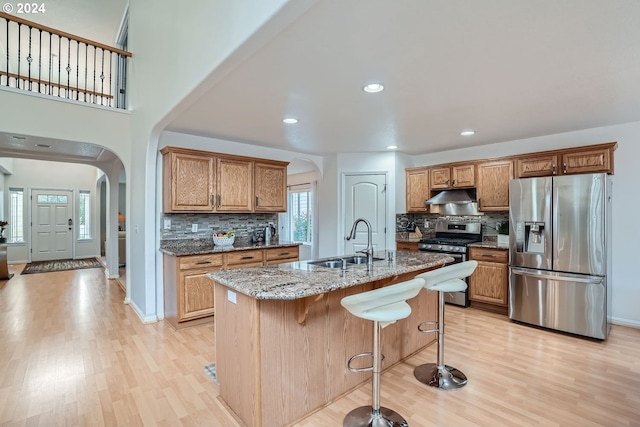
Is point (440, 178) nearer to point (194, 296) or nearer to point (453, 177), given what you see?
point (453, 177)

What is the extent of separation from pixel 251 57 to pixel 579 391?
3.41m

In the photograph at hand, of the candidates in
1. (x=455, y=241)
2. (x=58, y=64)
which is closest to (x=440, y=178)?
(x=455, y=241)

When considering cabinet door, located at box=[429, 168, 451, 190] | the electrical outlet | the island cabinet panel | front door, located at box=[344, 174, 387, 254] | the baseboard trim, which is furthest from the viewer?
A: front door, located at box=[344, 174, 387, 254]

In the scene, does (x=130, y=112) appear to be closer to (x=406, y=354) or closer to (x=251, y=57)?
(x=251, y=57)

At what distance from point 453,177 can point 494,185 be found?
0.62m

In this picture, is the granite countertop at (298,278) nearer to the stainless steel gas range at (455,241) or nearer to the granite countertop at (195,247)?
the granite countertop at (195,247)

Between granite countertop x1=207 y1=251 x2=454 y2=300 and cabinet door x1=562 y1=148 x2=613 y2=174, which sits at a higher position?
cabinet door x1=562 y1=148 x2=613 y2=174

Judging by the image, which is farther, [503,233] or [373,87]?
[503,233]

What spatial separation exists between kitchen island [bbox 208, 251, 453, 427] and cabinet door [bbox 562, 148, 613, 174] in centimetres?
281

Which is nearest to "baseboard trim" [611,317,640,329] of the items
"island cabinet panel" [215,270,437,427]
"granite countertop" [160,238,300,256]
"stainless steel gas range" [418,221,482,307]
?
"stainless steel gas range" [418,221,482,307]

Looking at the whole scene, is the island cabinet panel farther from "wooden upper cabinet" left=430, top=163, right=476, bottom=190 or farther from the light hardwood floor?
"wooden upper cabinet" left=430, top=163, right=476, bottom=190

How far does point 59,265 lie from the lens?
7.71 meters

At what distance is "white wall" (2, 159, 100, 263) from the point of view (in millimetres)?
8078

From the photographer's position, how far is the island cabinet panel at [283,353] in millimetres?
1829
